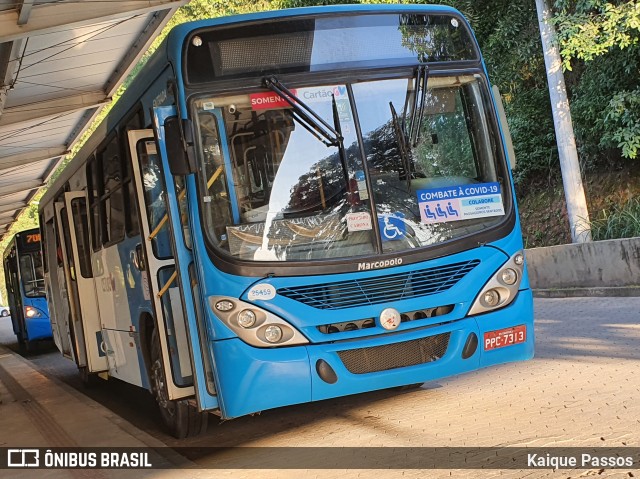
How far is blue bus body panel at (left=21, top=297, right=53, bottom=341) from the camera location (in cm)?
2464

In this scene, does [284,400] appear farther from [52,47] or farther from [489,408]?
[52,47]

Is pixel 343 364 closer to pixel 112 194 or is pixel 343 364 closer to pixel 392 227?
pixel 392 227

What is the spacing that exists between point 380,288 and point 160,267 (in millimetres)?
2006

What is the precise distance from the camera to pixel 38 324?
24.7m

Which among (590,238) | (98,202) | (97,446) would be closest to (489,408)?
(97,446)

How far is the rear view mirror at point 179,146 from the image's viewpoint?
6.76m

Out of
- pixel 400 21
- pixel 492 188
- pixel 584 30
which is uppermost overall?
pixel 584 30

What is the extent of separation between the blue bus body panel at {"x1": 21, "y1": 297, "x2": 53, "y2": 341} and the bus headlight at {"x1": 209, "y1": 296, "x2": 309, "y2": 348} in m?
19.0

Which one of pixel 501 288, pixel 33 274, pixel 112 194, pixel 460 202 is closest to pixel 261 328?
pixel 460 202

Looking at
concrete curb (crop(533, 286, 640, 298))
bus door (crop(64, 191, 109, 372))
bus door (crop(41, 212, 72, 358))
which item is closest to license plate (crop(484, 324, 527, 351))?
bus door (crop(64, 191, 109, 372))

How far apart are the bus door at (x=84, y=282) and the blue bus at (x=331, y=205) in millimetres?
4168

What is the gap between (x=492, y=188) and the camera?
740 cm

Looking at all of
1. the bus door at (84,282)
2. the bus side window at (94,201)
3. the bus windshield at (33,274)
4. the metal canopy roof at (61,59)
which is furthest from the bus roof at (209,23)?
the bus windshield at (33,274)

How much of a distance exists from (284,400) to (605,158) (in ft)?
53.7
